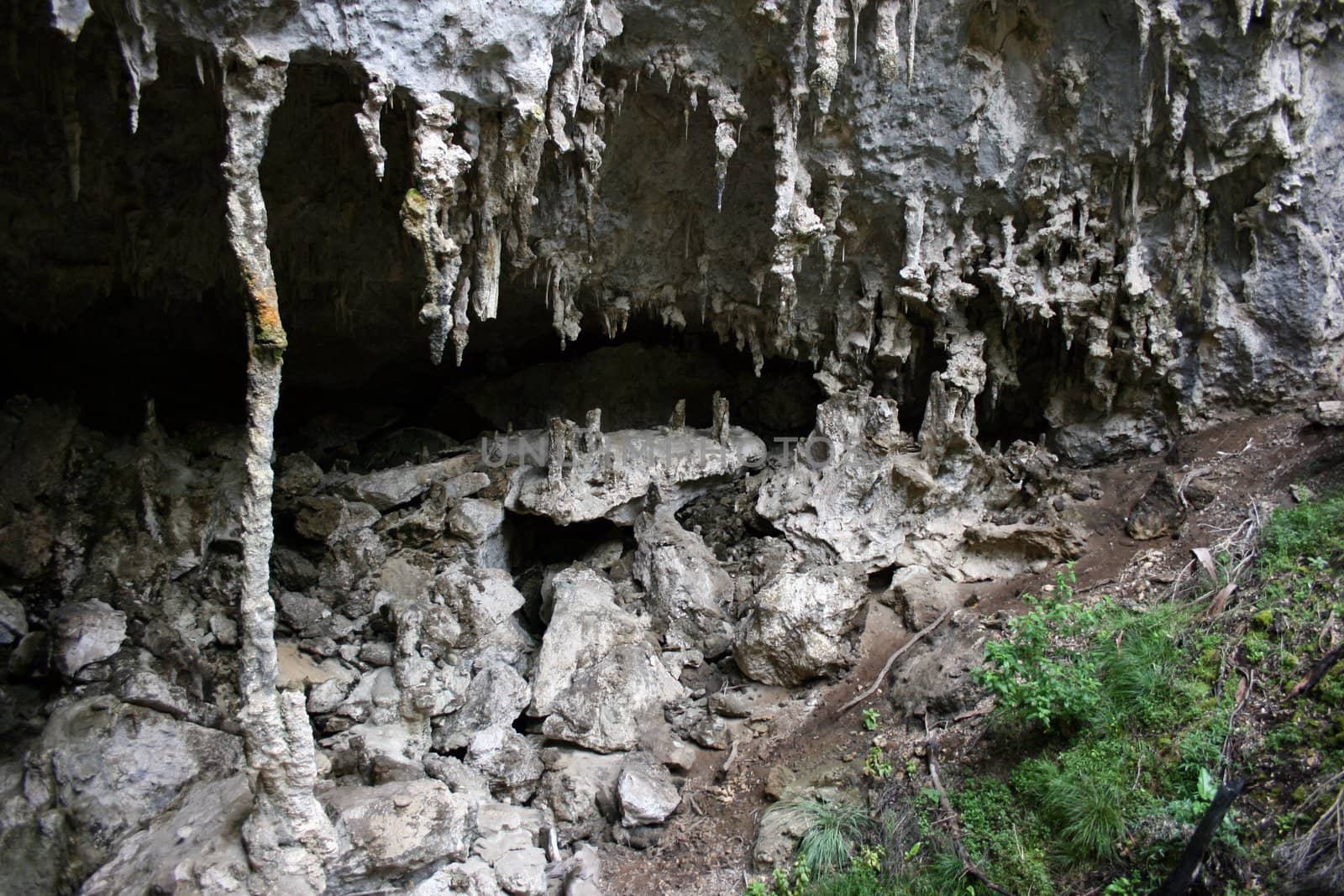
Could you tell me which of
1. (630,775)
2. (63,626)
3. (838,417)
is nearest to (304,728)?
(630,775)

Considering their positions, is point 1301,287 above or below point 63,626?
above

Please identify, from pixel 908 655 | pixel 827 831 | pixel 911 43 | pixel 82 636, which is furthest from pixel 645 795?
pixel 911 43

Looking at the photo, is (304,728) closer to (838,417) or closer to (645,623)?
(645,623)

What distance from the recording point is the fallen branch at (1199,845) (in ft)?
16.9

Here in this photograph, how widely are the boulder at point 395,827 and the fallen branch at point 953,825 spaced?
3626mm

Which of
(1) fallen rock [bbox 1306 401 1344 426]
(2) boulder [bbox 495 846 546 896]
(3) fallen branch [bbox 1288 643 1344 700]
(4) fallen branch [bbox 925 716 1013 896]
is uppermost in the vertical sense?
(1) fallen rock [bbox 1306 401 1344 426]

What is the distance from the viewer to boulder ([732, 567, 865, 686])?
8828 mm

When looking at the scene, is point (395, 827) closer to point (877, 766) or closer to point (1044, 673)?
point (877, 766)

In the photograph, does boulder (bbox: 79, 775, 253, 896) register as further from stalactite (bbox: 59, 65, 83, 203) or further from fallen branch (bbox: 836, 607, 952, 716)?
fallen branch (bbox: 836, 607, 952, 716)

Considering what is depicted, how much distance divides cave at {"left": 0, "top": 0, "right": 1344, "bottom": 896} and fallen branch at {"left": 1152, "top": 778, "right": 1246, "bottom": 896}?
24 cm

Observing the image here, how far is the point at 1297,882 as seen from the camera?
505 centimetres

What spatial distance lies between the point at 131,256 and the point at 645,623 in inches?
264

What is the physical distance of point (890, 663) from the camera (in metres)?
Result: 8.73

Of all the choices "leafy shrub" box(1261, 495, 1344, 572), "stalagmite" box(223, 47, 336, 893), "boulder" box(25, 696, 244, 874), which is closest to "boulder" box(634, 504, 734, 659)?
"boulder" box(25, 696, 244, 874)
